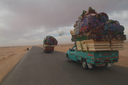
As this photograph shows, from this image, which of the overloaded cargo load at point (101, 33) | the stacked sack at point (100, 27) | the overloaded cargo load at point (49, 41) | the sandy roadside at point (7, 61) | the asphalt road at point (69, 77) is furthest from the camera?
the overloaded cargo load at point (49, 41)

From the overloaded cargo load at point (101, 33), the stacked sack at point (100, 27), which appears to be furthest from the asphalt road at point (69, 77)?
the stacked sack at point (100, 27)

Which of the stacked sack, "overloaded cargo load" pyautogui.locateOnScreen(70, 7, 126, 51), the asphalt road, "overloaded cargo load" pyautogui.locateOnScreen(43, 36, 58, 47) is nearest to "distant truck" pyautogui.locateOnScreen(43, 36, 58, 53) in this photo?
"overloaded cargo load" pyautogui.locateOnScreen(43, 36, 58, 47)

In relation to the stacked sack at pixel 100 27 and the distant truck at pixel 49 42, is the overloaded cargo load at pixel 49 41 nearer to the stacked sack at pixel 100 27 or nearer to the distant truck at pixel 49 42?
the distant truck at pixel 49 42

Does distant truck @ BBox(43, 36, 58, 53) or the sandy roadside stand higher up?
A: distant truck @ BBox(43, 36, 58, 53)

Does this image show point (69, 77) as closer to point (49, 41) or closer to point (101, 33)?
point (101, 33)

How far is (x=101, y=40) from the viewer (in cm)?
461

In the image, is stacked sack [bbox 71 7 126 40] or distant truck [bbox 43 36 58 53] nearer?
stacked sack [bbox 71 7 126 40]

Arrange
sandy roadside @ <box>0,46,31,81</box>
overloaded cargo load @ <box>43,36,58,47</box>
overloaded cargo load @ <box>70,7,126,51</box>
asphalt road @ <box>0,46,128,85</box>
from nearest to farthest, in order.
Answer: asphalt road @ <box>0,46,128,85</box> < overloaded cargo load @ <box>70,7,126,51</box> < sandy roadside @ <box>0,46,31,81</box> < overloaded cargo load @ <box>43,36,58,47</box>

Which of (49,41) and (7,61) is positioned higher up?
(49,41)

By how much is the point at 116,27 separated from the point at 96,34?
1.43 m

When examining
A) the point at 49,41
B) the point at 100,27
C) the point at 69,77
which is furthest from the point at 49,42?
the point at 100,27

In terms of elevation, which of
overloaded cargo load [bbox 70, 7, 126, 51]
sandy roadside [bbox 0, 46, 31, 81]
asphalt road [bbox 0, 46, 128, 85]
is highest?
overloaded cargo load [bbox 70, 7, 126, 51]

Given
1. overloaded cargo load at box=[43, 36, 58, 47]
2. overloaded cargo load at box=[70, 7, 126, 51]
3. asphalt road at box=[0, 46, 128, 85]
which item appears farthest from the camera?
overloaded cargo load at box=[43, 36, 58, 47]

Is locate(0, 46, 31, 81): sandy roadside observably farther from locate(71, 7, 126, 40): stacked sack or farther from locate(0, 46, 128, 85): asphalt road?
locate(71, 7, 126, 40): stacked sack
